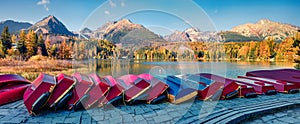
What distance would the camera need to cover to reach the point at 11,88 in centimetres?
383

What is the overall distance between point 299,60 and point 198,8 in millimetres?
18442

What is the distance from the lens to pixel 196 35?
523 cm

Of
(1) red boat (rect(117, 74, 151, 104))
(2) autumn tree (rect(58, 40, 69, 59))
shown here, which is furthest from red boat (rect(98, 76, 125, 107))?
(2) autumn tree (rect(58, 40, 69, 59))

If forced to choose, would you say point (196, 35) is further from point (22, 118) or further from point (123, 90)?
point (22, 118)

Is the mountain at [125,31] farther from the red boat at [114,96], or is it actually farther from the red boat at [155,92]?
the red boat at [114,96]

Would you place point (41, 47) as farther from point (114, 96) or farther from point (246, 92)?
point (246, 92)

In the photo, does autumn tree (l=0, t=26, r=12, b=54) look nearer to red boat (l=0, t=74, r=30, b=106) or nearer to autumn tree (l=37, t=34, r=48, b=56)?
autumn tree (l=37, t=34, r=48, b=56)

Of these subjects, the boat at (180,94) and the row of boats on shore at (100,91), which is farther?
the boat at (180,94)

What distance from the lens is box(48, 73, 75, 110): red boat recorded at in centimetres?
302

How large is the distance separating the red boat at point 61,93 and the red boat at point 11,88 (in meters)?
1.26

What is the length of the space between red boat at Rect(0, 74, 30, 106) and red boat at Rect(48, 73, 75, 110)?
1265 millimetres

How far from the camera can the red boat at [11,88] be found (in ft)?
11.5

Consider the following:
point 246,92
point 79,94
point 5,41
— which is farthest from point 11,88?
point 5,41

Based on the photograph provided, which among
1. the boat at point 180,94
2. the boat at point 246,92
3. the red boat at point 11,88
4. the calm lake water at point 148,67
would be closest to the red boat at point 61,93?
the red boat at point 11,88
